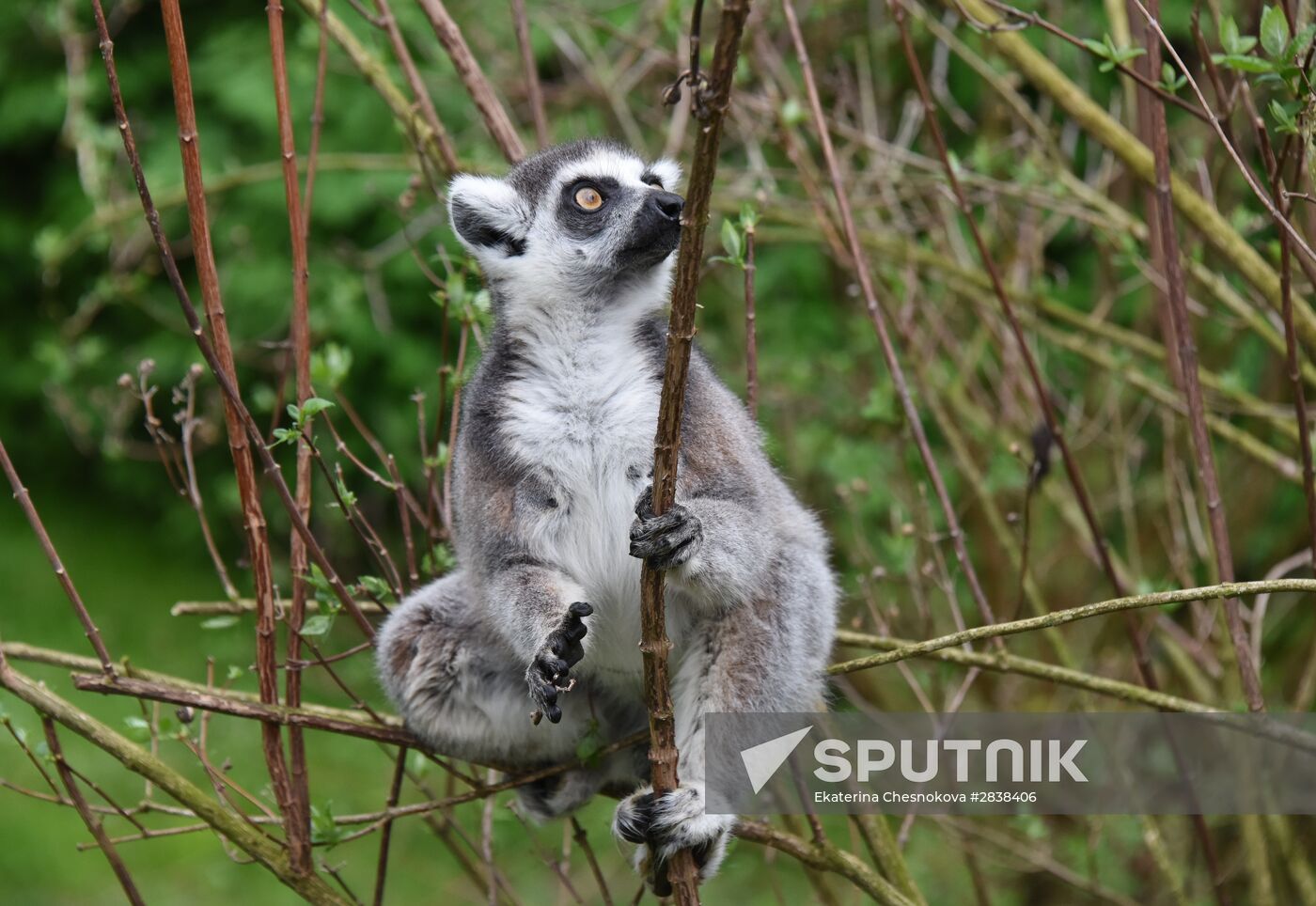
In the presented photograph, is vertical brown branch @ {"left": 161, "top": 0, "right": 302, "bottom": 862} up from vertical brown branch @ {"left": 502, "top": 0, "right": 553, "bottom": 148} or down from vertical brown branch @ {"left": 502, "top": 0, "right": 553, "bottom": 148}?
down

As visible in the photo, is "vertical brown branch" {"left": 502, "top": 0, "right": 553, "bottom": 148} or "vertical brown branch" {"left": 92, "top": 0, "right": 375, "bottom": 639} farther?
"vertical brown branch" {"left": 502, "top": 0, "right": 553, "bottom": 148}

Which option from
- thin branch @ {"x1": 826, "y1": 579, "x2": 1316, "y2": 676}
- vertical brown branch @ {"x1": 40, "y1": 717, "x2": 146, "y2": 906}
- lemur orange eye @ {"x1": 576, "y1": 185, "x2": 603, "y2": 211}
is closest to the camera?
thin branch @ {"x1": 826, "y1": 579, "x2": 1316, "y2": 676}

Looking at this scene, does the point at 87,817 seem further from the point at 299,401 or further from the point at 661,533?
the point at 661,533

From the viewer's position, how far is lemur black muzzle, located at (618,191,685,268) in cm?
332

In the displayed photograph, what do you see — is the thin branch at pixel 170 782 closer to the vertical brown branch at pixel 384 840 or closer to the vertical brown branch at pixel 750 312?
the vertical brown branch at pixel 384 840

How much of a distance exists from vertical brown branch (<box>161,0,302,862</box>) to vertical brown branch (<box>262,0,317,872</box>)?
0.02m

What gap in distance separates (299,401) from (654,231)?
3.18 ft

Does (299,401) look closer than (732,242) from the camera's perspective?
Yes

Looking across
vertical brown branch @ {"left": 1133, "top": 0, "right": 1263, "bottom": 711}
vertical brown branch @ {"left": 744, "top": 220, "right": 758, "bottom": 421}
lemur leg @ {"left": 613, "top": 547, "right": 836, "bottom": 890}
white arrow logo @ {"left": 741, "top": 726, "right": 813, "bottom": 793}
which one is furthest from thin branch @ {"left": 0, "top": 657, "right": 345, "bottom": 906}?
vertical brown branch @ {"left": 1133, "top": 0, "right": 1263, "bottom": 711}

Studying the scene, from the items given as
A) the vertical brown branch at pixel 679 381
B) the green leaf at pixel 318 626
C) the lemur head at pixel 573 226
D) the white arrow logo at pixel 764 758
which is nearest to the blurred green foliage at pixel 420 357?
the lemur head at pixel 573 226

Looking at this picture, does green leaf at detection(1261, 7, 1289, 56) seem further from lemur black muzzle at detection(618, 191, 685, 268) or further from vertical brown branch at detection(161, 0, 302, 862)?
vertical brown branch at detection(161, 0, 302, 862)

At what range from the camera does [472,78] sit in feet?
12.3

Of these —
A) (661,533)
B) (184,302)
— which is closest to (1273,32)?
(661,533)

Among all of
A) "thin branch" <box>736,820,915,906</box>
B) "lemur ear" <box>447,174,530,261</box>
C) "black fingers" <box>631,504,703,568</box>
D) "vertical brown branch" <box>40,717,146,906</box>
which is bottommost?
"thin branch" <box>736,820,915,906</box>
